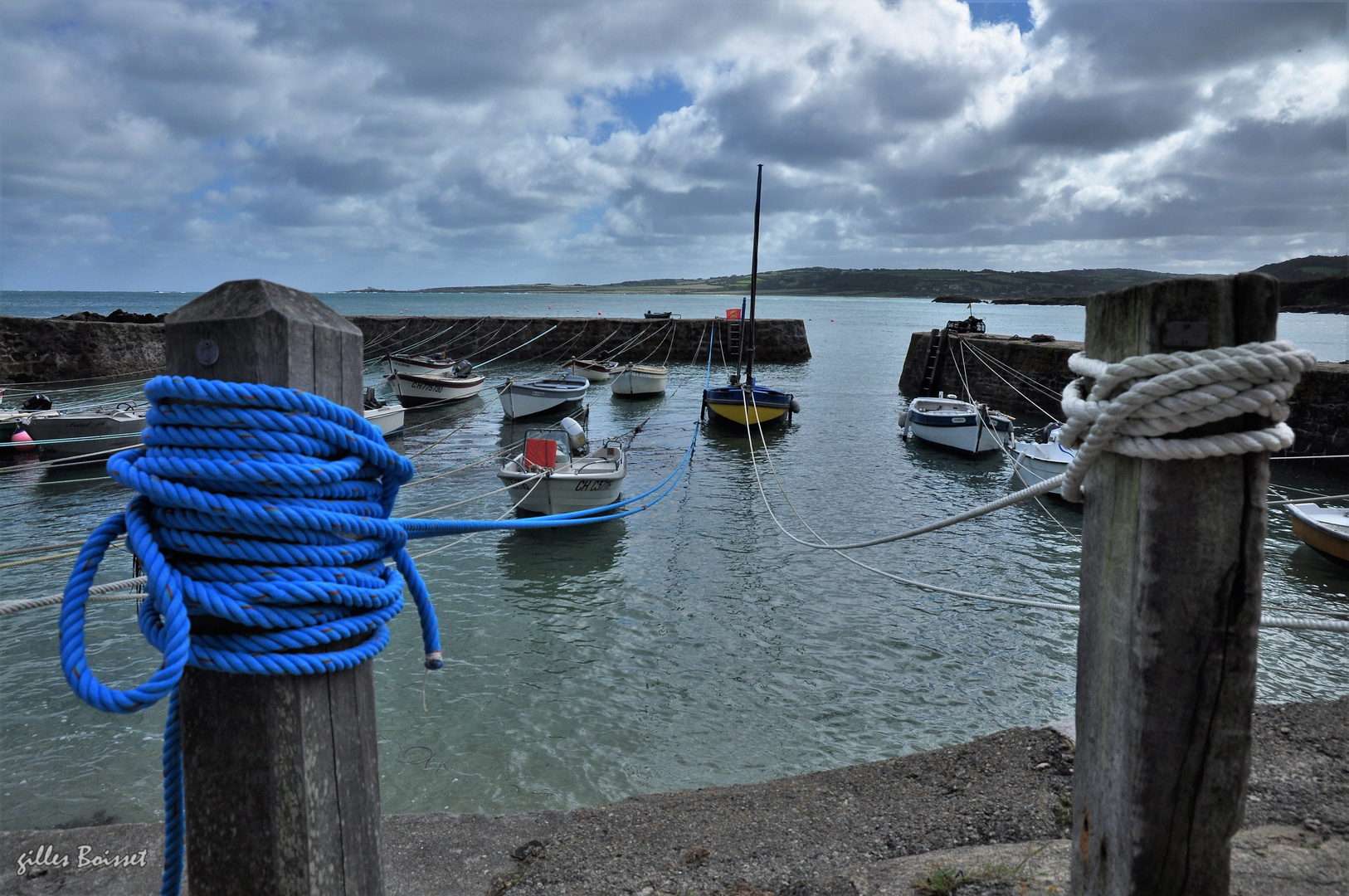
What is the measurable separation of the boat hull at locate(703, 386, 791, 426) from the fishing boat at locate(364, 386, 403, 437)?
928cm

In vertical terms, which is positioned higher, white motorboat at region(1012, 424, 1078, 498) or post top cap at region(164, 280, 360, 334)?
post top cap at region(164, 280, 360, 334)

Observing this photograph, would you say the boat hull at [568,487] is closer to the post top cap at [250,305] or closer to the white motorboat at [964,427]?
the white motorboat at [964,427]

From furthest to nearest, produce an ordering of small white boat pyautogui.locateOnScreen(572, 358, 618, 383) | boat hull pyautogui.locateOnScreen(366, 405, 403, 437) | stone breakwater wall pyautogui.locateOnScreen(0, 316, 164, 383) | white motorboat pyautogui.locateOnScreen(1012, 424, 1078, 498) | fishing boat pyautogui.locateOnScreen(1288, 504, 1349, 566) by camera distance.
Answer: small white boat pyautogui.locateOnScreen(572, 358, 618, 383), stone breakwater wall pyautogui.locateOnScreen(0, 316, 164, 383), boat hull pyautogui.locateOnScreen(366, 405, 403, 437), white motorboat pyautogui.locateOnScreen(1012, 424, 1078, 498), fishing boat pyautogui.locateOnScreen(1288, 504, 1349, 566)

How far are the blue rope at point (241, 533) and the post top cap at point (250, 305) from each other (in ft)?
0.40

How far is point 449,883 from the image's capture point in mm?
3994

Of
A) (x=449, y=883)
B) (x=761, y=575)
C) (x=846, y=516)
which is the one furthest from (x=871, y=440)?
(x=449, y=883)

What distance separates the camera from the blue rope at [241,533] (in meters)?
1.23

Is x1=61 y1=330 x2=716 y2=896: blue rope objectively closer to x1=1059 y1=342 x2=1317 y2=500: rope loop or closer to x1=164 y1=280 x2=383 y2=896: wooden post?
x1=164 y1=280 x2=383 y2=896: wooden post

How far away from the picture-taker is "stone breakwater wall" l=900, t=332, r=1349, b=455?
63.4 feet

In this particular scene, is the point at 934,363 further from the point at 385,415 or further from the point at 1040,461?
the point at 385,415

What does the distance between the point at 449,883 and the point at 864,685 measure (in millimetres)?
5283

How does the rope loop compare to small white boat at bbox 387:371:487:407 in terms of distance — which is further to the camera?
small white boat at bbox 387:371:487:407

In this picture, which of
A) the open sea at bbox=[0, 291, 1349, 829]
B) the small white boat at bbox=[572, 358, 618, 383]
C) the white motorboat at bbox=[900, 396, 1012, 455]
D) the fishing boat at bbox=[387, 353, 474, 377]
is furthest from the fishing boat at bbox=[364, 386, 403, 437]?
the small white boat at bbox=[572, 358, 618, 383]
